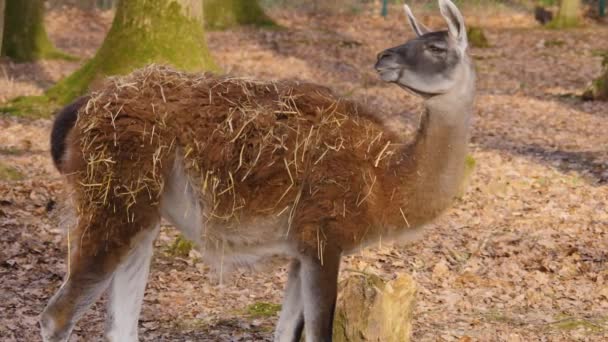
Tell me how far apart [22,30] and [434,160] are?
14.4 meters

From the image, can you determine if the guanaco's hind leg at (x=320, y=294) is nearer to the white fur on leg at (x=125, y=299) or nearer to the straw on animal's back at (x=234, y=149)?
the straw on animal's back at (x=234, y=149)

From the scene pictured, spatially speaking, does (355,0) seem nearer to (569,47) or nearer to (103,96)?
(569,47)

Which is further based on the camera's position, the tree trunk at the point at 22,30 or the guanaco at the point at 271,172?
the tree trunk at the point at 22,30

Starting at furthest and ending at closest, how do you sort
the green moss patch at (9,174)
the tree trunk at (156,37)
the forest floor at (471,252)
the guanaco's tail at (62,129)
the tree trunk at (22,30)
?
the tree trunk at (22,30) → the tree trunk at (156,37) → the green moss patch at (9,174) → the forest floor at (471,252) → the guanaco's tail at (62,129)

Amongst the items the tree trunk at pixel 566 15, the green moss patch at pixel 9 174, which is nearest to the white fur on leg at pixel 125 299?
the green moss patch at pixel 9 174

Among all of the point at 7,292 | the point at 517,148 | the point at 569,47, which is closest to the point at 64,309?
the point at 7,292

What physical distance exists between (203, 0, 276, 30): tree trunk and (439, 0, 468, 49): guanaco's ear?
17.2 metres

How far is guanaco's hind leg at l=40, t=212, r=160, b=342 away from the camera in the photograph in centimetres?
532

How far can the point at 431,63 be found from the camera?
206 inches

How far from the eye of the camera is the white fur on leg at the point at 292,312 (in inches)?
218

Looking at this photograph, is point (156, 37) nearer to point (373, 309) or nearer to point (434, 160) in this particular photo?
point (434, 160)

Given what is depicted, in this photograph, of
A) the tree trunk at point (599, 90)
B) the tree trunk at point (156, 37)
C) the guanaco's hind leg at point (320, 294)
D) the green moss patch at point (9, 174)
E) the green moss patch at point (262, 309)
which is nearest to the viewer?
the guanaco's hind leg at point (320, 294)

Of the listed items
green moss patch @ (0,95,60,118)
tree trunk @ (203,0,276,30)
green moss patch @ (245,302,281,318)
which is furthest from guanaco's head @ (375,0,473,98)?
tree trunk @ (203,0,276,30)

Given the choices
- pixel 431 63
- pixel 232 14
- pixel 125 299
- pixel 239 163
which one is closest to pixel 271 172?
pixel 239 163
